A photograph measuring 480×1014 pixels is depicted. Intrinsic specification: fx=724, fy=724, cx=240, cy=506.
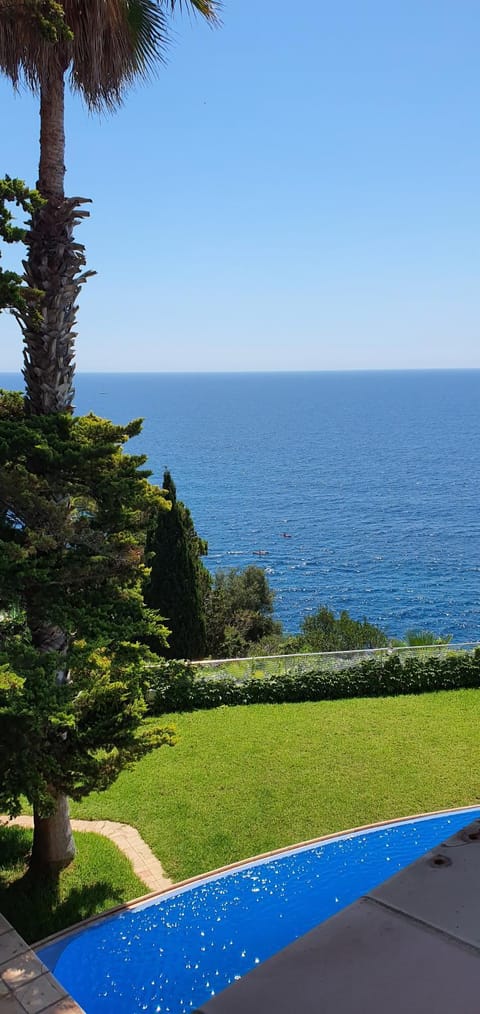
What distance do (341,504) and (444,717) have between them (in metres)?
53.9

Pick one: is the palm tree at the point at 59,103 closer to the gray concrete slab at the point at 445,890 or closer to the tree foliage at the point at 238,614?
the gray concrete slab at the point at 445,890

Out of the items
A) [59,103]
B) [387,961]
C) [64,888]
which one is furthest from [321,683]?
[387,961]

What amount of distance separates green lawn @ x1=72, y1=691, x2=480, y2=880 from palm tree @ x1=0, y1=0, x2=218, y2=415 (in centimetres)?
694

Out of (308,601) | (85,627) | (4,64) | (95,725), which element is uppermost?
(4,64)

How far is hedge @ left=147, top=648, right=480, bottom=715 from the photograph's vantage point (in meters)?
15.8

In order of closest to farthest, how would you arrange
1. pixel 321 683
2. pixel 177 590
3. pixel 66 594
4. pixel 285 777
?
pixel 66 594 < pixel 285 777 < pixel 321 683 < pixel 177 590

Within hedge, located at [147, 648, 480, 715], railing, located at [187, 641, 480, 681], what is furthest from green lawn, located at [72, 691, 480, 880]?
railing, located at [187, 641, 480, 681]

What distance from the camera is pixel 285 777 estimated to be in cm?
1290

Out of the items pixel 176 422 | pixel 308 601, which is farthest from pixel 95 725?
pixel 176 422

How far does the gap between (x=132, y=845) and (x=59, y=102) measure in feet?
33.8

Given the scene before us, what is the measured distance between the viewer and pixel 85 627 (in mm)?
8586

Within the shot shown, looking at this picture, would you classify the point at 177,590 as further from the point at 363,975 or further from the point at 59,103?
the point at 363,975

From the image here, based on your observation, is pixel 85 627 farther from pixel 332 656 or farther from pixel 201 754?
pixel 332 656

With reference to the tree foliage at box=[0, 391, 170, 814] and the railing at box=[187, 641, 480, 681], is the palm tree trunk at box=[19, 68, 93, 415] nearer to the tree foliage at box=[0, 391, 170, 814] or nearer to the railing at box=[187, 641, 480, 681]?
the tree foliage at box=[0, 391, 170, 814]
